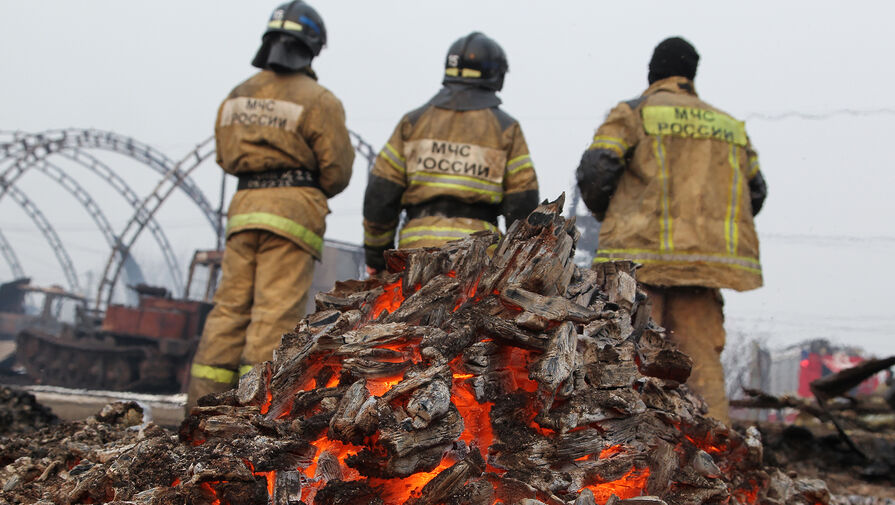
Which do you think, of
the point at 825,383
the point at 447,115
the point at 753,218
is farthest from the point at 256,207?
the point at 825,383

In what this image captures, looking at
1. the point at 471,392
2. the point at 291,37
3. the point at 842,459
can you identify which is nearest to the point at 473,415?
the point at 471,392

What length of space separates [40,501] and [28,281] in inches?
898

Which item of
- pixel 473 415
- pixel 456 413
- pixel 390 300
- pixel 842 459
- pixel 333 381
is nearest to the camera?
pixel 456 413

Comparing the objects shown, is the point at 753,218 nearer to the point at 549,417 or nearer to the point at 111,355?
the point at 549,417

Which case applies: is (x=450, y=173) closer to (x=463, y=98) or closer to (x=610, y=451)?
(x=463, y=98)

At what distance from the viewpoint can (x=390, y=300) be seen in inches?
96.9

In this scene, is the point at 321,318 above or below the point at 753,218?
below

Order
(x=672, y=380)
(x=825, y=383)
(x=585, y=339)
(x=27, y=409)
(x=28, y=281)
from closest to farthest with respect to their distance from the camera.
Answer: (x=585, y=339) < (x=672, y=380) < (x=27, y=409) < (x=825, y=383) < (x=28, y=281)

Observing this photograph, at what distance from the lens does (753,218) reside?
455cm

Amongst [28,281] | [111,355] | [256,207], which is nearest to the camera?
[256,207]

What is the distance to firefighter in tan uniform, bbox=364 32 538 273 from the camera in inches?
167

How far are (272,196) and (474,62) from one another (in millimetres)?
1505

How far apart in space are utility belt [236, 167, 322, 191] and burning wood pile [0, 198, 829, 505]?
6.79ft

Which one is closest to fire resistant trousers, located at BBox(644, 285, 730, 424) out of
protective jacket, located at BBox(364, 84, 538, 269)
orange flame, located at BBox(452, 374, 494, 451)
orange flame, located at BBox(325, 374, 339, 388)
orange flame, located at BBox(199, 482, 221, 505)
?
protective jacket, located at BBox(364, 84, 538, 269)
